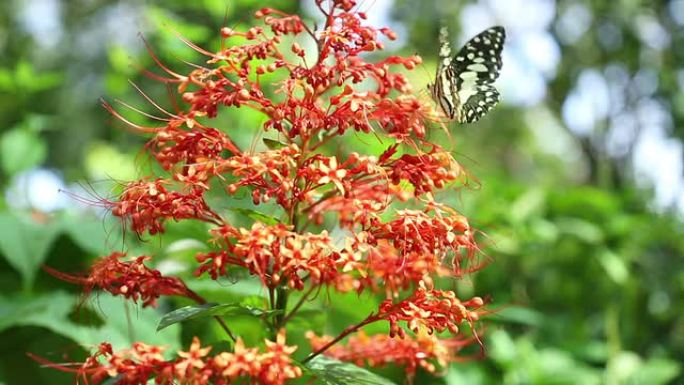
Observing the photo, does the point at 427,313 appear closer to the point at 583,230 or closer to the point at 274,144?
the point at 274,144

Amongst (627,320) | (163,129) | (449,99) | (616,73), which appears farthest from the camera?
(616,73)

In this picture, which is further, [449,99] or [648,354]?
[648,354]

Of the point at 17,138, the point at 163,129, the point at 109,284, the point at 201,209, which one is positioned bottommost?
the point at 109,284

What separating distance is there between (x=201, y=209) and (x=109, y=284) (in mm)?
275

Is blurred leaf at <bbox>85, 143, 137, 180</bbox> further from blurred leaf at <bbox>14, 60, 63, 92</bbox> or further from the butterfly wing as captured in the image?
the butterfly wing

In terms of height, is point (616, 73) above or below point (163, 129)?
above

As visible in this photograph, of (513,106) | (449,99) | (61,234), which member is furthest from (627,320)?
(513,106)

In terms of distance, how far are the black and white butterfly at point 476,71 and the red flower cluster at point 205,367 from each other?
1077 mm

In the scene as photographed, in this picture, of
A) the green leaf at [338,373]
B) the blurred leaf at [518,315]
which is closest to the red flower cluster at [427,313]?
the green leaf at [338,373]

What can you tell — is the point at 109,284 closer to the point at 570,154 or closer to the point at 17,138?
the point at 17,138

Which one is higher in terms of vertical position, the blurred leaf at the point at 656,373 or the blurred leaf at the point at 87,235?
the blurred leaf at the point at 87,235

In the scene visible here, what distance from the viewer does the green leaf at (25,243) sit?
2.79 m

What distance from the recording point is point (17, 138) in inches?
144

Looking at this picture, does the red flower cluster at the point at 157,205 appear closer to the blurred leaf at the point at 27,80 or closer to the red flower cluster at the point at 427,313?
the red flower cluster at the point at 427,313
